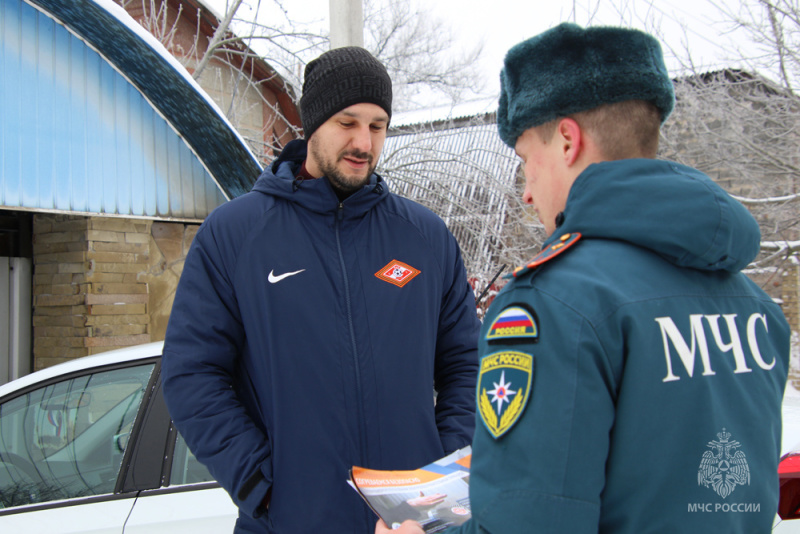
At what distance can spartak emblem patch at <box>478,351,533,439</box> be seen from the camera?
0.94 m

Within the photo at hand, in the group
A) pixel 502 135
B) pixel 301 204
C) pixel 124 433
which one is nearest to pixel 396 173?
pixel 124 433

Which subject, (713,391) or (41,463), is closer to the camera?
(713,391)

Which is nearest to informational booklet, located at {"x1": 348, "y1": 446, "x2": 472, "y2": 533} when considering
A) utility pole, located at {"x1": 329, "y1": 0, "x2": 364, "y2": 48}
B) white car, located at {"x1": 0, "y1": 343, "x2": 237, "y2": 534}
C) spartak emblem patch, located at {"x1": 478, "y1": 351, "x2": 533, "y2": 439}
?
spartak emblem patch, located at {"x1": 478, "y1": 351, "x2": 533, "y2": 439}

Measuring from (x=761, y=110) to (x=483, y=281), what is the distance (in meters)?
4.22

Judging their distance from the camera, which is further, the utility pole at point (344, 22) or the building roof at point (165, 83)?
the building roof at point (165, 83)

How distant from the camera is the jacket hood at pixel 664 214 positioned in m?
0.98

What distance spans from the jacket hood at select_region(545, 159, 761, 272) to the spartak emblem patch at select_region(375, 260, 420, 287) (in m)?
0.84

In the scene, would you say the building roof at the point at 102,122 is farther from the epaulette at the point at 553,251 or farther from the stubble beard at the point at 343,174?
the epaulette at the point at 553,251

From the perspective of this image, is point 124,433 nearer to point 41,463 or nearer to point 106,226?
point 41,463

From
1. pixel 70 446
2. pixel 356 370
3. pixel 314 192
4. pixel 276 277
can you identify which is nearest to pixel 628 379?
pixel 356 370

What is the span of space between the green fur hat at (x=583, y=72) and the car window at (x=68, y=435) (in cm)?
221

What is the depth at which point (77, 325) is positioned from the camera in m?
4.81

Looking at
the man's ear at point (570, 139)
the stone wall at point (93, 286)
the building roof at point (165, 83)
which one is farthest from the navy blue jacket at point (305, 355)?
the stone wall at point (93, 286)

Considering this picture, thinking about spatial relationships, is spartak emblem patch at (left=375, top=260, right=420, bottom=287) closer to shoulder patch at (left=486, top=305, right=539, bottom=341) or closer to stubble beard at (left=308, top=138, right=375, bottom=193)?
stubble beard at (left=308, top=138, right=375, bottom=193)
